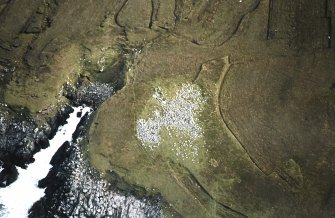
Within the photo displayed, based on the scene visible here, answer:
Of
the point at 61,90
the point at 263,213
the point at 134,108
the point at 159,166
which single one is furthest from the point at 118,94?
the point at 263,213

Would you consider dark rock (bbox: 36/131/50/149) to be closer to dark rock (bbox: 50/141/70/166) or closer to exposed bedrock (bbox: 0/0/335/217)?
exposed bedrock (bbox: 0/0/335/217)

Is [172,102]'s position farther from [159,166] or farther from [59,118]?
[59,118]

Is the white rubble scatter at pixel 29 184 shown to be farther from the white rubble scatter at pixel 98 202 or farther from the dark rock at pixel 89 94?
the white rubble scatter at pixel 98 202

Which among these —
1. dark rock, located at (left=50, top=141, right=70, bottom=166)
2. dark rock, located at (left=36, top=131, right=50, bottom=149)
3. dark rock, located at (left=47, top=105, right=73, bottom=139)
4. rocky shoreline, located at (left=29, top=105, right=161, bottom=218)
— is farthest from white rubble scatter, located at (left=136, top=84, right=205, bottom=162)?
dark rock, located at (left=36, top=131, right=50, bottom=149)

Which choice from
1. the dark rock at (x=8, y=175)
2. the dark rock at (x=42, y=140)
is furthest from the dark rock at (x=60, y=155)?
the dark rock at (x=8, y=175)

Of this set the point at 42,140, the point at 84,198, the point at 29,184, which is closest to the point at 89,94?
the point at 42,140

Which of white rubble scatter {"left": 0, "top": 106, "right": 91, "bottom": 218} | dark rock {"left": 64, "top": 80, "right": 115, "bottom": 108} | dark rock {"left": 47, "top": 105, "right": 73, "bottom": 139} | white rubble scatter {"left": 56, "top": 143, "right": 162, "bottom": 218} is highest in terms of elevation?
dark rock {"left": 64, "top": 80, "right": 115, "bottom": 108}
